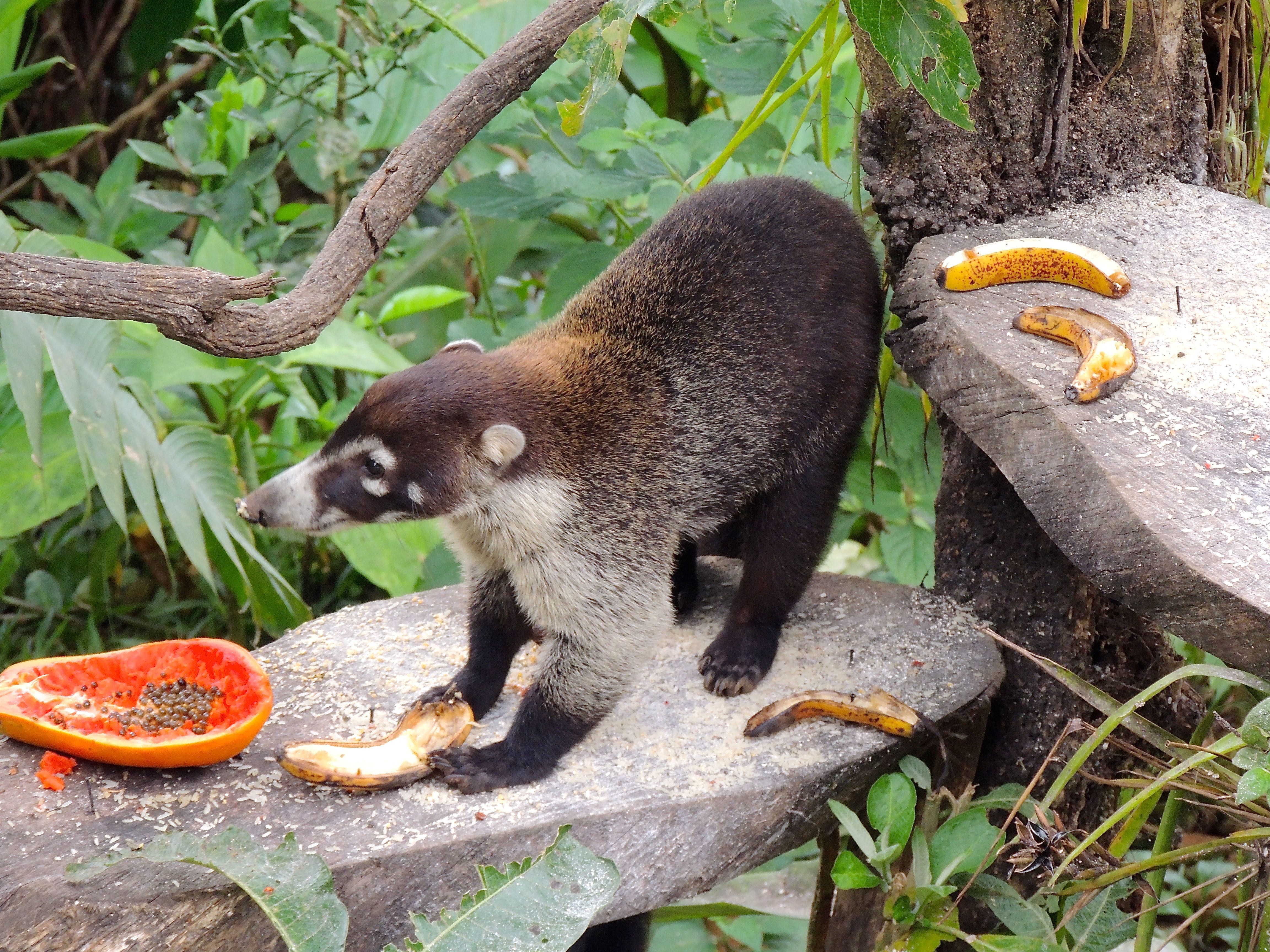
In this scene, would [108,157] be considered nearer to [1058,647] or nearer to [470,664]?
[470,664]

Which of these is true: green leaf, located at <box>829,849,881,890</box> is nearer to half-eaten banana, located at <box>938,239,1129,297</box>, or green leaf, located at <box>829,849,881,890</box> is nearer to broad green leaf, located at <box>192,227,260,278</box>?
half-eaten banana, located at <box>938,239,1129,297</box>

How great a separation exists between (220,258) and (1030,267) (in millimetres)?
2640

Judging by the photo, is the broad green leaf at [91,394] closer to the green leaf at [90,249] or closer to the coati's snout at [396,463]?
the coati's snout at [396,463]

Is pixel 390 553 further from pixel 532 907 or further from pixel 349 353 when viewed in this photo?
pixel 532 907

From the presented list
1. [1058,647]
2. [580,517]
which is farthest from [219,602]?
[1058,647]

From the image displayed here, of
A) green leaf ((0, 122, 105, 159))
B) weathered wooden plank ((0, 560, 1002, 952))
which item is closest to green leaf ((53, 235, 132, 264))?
green leaf ((0, 122, 105, 159))

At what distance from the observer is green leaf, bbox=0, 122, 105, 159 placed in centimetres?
429

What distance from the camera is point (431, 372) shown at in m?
2.60

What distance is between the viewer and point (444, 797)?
234 centimetres

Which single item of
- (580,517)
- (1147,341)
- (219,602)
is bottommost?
(219,602)

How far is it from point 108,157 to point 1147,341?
5247 mm

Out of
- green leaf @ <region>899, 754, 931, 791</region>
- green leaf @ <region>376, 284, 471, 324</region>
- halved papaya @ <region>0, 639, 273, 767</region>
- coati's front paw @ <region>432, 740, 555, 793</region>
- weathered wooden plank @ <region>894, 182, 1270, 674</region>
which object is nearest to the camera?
weathered wooden plank @ <region>894, 182, 1270, 674</region>

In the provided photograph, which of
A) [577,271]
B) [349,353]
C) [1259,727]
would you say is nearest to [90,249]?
[349,353]

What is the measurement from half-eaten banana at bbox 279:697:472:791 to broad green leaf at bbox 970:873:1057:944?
115cm
